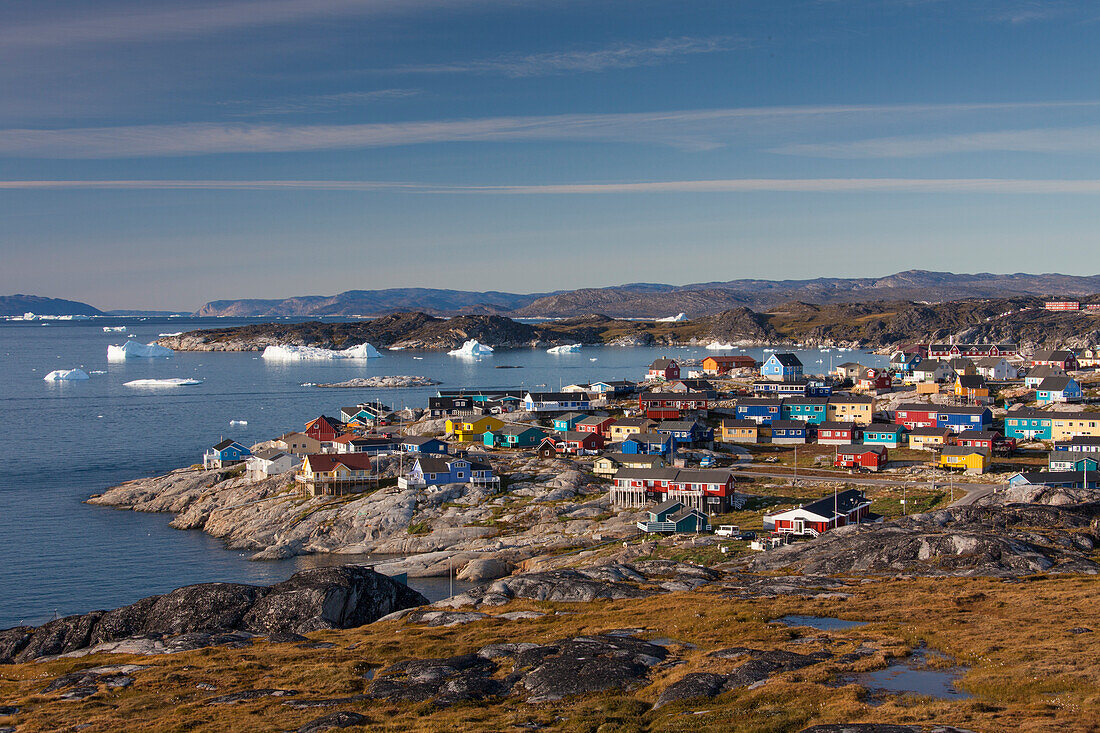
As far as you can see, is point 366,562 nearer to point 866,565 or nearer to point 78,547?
point 78,547

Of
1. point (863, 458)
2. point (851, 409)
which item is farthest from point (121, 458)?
point (851, 409)

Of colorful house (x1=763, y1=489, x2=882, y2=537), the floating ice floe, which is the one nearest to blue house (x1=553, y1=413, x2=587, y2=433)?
colorful house (x1=763, y1=489, x2=882, y2=537)

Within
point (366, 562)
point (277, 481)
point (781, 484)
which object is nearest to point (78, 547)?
point (277, 481)

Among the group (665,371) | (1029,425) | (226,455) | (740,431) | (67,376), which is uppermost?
(665,371)

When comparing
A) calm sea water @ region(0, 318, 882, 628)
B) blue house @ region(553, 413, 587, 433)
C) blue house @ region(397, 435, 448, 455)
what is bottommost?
calm sea water @ region(0, 318, 882, 628)

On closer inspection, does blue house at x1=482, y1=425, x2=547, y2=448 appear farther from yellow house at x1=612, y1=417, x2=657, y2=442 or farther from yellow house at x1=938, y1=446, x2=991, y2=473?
yellow house at x1=938, y1=446, x2=991, y2=473

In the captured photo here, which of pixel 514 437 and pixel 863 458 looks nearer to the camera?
pixel 863 458

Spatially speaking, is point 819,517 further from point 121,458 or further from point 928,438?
point 121,458
